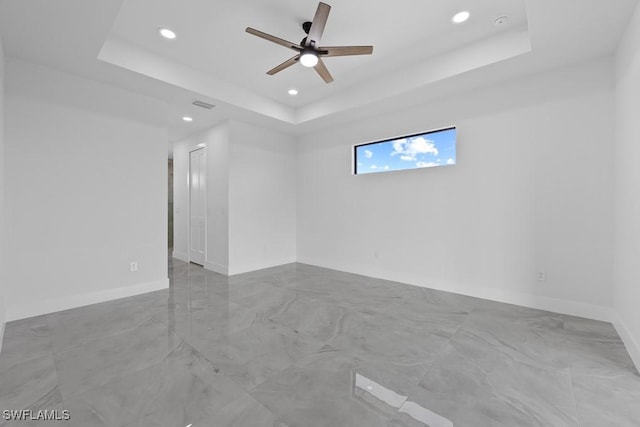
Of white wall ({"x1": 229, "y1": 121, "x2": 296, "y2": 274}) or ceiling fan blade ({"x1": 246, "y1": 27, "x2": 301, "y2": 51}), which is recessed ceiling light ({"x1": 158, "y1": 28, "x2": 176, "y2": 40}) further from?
white wall ({"x1": 229, "y1": 121, "x2": 296, "y2": 274})

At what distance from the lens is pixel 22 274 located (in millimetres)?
2979

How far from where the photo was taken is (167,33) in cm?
298

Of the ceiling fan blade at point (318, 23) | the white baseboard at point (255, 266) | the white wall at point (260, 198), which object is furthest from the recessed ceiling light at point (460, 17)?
the white baseboard at point (255, 266)

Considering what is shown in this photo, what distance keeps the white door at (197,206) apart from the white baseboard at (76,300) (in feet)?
5.50

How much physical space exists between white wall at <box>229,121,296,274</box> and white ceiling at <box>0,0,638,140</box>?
3.48 feet

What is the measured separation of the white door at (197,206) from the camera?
18.3 ft

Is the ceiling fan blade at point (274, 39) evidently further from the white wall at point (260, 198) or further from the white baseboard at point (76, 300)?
the white baseboard at point (76, 300)

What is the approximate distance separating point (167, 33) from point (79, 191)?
2113mm

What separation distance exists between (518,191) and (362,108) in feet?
7.97

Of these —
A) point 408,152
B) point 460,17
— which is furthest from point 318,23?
point 408,152

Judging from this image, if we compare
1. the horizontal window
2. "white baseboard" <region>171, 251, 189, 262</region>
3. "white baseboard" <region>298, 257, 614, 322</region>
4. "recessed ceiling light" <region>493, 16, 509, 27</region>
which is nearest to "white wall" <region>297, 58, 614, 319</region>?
"white baseboard" <region>298, 257, 614, 322</region>

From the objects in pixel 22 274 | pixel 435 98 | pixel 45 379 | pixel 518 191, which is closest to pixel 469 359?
pixel 518 191

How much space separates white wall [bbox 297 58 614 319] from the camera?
2963 mm

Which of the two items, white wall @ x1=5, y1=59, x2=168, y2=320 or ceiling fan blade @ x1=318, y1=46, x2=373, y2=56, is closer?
ceiling fan blade @ x1=318, y1=46, x2=373, y2=56
